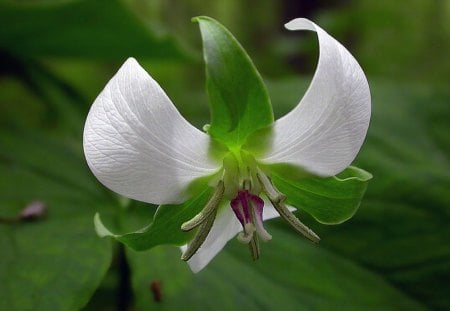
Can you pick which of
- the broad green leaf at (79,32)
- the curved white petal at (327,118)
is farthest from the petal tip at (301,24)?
the broad green leaf at (79,32)

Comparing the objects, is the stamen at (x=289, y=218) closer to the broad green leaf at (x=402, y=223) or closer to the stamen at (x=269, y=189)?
the stamen at (x=269, y=189)

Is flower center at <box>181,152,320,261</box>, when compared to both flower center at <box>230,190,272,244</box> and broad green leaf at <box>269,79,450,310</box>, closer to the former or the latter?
flower center at <box>230,190,272,244</box>

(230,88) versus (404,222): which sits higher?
(230,88)

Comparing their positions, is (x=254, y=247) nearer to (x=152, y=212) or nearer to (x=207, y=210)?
(x=207, y=210)

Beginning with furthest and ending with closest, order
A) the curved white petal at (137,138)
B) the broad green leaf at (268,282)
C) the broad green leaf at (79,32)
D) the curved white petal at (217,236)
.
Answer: the broad green leaf at (79,32)
the broad green leaf at (268,282)
the curved white petal at (217,236)
the curved white petal at (137,138)

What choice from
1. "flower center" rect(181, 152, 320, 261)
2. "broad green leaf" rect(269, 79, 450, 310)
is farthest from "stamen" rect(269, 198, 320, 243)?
"broad green leaf" rect(269, 79, 450, 310)

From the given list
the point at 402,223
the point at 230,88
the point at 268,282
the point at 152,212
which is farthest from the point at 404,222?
the point at 230,88

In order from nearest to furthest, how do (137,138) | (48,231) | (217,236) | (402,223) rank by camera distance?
(137,138) < (217,236) < (48,231) < (402,223)
